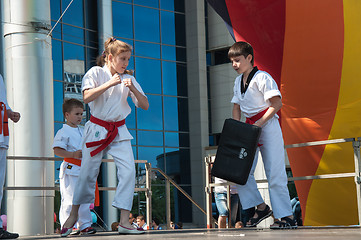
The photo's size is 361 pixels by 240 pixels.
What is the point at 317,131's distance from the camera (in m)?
7.13

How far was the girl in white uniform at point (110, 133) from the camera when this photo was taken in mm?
5652

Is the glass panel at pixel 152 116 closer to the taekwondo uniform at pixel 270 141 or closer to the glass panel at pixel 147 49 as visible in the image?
the glass panel at pixel 147 49

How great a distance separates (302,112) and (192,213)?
2266cm

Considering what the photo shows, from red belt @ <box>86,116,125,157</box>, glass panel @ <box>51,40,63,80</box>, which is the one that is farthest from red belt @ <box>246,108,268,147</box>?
glass panel @ <box>51,40,63,80</box>

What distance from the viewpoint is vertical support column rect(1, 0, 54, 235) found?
40.4 feet

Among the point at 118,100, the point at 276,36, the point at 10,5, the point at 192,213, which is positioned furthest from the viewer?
the point at 192,213

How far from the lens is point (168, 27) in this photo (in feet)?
101

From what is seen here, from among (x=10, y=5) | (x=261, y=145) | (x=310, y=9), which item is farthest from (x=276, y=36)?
(x=10, y=5)

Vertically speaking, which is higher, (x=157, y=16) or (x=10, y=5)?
(x=157, y=16)

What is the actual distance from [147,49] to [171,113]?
327cm

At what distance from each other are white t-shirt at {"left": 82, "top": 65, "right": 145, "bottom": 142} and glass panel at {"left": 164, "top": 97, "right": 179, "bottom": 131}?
24.0 metres

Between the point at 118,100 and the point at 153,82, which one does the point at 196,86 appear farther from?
the point at 118,100

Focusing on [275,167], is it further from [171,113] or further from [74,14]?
[171,113]

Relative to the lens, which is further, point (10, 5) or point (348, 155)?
point (10, 5)
